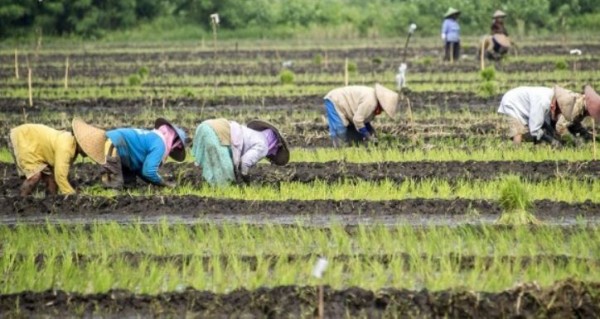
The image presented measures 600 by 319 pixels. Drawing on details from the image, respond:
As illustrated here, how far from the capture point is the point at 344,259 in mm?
7789

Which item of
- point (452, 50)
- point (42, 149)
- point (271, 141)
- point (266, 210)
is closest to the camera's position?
point (266, 210)

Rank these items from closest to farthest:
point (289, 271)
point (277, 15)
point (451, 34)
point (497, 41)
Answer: point (289, 271)
point (451, 34)
point (497, 41)
point (277, 15)

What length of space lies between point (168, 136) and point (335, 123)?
9.54 feet

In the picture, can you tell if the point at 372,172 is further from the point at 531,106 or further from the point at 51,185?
the point at 51,185

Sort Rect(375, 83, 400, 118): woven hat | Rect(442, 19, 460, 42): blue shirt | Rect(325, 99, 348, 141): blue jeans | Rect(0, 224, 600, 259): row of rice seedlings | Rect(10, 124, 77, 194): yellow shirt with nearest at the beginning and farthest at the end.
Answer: Rect(0, 224, 600, 259): row of rice seedlings, Rect(10, 124, 77, 194): yellow shirt, Rect(375, 83, 400, 118): woven hat, Rect(325, 99, 348, 141): blue jeans, Rect(442, 19, 460, 42): blue shirt

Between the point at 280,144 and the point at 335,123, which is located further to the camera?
the point at 335,123

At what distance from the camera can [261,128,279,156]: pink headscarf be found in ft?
34.4

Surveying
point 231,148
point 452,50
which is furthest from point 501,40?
point 231,148

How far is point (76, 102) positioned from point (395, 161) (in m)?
7.78

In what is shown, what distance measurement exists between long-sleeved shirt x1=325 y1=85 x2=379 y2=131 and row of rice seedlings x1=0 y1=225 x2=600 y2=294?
13.3ft

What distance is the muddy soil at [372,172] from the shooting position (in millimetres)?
10805

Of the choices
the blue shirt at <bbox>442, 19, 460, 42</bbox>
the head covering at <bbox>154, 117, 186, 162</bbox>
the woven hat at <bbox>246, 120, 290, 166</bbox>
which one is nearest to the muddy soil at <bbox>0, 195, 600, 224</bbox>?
the head covering at <bbox>154, 117, 186, 162</bbox>

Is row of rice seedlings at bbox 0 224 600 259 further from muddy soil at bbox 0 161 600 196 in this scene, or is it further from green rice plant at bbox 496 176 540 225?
muddy soil at bbox 0 161 600 196

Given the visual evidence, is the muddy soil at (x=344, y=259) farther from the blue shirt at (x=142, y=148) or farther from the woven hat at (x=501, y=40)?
the woven hat at (x=501, y=40)
